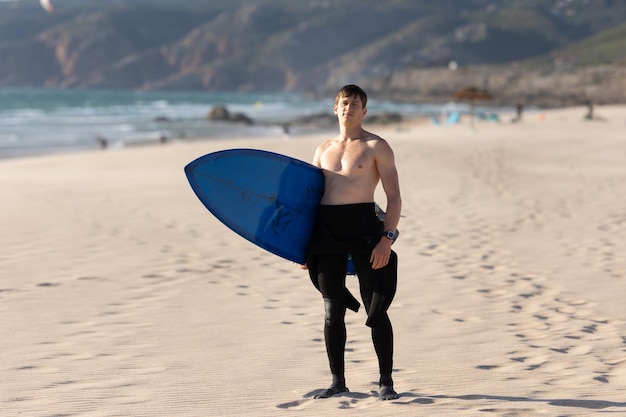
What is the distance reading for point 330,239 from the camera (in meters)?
4.16

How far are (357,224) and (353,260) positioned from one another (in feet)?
0.57

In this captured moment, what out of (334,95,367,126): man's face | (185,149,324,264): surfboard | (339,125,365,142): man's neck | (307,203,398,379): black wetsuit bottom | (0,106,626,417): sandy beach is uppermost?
(334,95,367,126): man's face

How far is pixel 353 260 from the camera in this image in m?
4.19

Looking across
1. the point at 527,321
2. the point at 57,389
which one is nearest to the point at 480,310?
the point at 527,321

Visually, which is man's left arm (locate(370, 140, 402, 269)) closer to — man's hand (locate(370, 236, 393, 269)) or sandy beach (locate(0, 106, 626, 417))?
man's hand (locate(370, 236, 393, 269))

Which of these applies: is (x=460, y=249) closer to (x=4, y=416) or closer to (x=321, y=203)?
(x=321, y=203)

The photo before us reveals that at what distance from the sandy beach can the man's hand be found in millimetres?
683

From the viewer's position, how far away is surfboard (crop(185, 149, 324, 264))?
4254 millimetres

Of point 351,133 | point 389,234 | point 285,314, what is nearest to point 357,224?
point 389,234

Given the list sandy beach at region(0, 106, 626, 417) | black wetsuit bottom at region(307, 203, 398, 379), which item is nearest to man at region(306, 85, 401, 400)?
black wetsuit bottom at region(307, 203, 398, 379)

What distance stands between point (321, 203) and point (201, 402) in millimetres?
1117

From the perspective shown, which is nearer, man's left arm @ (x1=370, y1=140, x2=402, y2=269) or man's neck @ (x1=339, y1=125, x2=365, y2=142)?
man's left arm @ (x1=370, y1=140, x2=402, y2=269)

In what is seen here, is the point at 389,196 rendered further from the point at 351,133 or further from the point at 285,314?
the point at 285,314

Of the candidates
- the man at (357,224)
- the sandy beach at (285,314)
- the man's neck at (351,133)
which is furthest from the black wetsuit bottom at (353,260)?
the sandy beach at (285,314)
